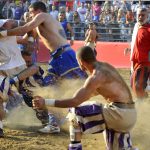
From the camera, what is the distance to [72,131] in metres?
5.45

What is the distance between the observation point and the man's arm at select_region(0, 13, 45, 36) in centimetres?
696

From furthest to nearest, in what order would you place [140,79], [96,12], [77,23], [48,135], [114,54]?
[96,12] → [77,23] → [114,54] → [140,79] → [48,135]

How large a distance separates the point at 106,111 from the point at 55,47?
230 centimetres

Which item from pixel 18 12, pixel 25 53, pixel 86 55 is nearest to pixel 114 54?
pixel 18 12

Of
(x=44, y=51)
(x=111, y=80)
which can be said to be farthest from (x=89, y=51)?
(x=44, y=51)

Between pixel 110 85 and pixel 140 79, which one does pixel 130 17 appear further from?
pixel 110 85

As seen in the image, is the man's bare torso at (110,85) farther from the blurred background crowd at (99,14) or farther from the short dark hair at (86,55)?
the blurred background crowd at (99,14)

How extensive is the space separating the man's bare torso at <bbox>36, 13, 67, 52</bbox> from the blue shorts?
0.30 ft

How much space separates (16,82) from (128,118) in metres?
2.52

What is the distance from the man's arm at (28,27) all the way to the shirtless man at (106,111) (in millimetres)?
1811

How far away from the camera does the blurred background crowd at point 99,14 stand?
1873cm

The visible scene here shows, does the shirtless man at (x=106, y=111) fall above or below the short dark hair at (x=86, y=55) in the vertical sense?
below

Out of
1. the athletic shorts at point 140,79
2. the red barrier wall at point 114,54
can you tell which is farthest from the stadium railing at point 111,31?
the athletic shorts at point 140,79

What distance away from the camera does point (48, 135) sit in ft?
23.4
